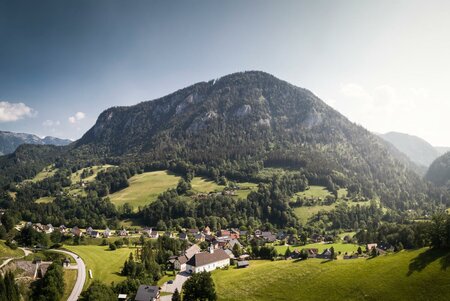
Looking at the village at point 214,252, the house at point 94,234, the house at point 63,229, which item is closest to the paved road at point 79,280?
the village at point 214,252

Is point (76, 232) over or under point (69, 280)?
over

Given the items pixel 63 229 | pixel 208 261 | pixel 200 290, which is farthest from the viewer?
pixel 63 229

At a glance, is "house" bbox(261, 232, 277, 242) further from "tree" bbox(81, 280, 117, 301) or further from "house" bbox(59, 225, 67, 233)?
"tree" bbox(81, 280, 117, 301)

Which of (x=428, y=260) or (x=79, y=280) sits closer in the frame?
(x=428, y=260)

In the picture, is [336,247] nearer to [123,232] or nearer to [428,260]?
[428,260]

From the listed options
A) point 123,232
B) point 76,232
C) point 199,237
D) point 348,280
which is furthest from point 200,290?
point 76,232

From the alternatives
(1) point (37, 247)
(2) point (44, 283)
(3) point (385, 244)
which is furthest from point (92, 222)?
(3) point (385, 244)

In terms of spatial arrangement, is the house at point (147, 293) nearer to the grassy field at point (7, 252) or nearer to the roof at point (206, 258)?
the roof at point (206, 258)

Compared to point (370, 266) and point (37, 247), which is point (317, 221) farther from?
point (37, 247)
